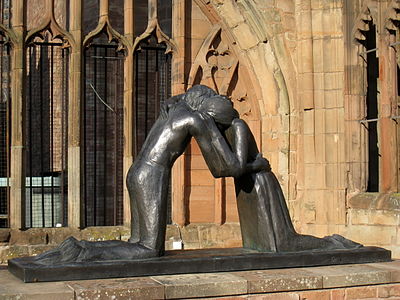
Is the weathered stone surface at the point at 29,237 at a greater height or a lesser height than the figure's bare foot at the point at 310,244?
lesser

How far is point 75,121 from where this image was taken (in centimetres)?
1109

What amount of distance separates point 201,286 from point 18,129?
5611 millimetres

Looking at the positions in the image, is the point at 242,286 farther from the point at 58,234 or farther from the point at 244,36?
the point at 244,36

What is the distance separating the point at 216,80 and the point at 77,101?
6.69ft

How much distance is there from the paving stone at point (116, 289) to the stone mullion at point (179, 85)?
18.1 ft

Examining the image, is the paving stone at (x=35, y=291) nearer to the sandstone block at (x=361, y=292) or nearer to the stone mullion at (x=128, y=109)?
the sandstone block at (x=361, y=292)

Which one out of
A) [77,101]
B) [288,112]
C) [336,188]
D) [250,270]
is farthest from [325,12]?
[250,270]

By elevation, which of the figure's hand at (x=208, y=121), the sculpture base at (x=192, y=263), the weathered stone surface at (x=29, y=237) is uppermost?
the figure's hand at (x=208, y=121)

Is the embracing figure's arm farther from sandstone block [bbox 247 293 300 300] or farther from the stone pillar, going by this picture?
the stone pillar

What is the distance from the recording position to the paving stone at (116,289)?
560 cm

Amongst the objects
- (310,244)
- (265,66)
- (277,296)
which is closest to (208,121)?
(310,244)

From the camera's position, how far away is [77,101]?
11094 millimetres

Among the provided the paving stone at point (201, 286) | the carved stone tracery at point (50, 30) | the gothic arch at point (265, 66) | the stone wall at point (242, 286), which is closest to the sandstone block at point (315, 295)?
the stone wall at point (242, 286)

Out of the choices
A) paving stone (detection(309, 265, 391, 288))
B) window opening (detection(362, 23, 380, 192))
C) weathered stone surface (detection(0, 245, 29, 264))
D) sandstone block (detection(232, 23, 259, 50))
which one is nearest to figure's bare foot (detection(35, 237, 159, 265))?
paving stone (detection(309, 265, 391, 288))
